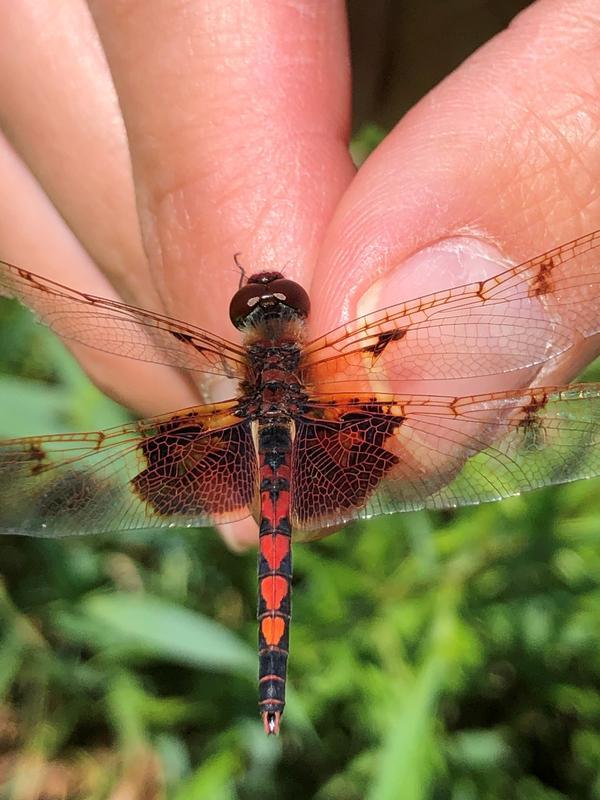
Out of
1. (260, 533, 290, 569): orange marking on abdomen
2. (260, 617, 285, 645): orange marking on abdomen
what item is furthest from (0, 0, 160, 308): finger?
(260, 617, 285, 645): orange marking on abdomen

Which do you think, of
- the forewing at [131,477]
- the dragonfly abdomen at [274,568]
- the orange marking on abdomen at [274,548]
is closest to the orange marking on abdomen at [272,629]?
the dragonfly abdomen at [274,568]

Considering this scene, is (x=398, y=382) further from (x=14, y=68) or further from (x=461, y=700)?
(x=14, y=68)

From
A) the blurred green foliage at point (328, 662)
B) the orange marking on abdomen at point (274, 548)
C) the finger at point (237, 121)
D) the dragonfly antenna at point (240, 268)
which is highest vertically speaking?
the finger at point (237, 121)

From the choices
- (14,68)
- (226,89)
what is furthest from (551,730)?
(14,68)

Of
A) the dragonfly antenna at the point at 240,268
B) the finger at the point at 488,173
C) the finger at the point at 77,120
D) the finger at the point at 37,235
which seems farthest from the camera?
the finger at the point at 37,235

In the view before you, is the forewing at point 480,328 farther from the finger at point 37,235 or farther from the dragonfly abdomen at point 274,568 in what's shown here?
the finger at point 37,235

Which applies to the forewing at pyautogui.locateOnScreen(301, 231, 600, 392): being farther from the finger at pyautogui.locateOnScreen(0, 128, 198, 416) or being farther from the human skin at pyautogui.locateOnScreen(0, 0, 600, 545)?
the finger at pyautogui.locateOnScreen(0, 128, 198, 416)

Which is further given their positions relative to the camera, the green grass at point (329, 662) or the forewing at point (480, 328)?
the green grass at point (329, 662)
